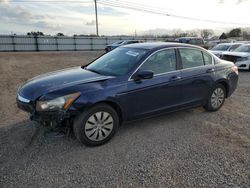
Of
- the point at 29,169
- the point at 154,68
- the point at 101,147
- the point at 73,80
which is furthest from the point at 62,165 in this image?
the point at 154,68

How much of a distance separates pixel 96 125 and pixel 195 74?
229 cm

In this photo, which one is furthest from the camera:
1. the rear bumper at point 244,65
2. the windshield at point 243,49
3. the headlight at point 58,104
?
the windshield at point 243,49

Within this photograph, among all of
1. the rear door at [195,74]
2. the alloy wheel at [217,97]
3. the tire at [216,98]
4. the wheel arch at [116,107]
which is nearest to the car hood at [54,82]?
the wheel arch at [116,107]

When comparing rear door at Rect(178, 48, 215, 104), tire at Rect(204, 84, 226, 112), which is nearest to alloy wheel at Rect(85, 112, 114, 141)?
rear door at Rect(178, 48, 215, 104)

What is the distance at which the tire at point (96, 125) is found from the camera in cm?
297

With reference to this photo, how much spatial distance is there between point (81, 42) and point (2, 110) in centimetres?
2680

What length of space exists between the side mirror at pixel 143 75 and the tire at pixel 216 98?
1.87 metres

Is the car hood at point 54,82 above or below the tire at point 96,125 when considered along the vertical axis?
above

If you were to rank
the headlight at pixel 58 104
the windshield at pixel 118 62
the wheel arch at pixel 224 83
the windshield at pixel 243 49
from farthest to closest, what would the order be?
1. the windshield at pixel 243 49
2. the wheel arch at pixel 224 83
3. the windshield at pixel 118 62
4. the headlight at pixel 58 104

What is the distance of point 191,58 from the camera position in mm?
4141

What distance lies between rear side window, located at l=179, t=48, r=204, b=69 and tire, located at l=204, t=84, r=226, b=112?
74 centimetres

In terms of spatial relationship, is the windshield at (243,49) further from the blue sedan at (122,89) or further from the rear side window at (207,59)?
the rear side window at (207,59)

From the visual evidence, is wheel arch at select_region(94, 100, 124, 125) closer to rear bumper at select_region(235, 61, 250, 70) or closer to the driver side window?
the driver side window

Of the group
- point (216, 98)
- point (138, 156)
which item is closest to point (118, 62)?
point (138, 156)
